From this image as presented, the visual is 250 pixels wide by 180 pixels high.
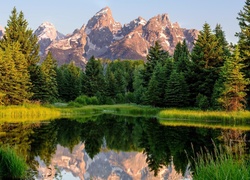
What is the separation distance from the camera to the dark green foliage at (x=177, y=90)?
45219 millimetres

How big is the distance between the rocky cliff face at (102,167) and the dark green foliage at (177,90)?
2908 centimetres

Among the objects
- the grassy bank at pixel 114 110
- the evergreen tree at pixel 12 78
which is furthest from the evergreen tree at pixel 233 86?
the evergreen tree at pixel 12 78

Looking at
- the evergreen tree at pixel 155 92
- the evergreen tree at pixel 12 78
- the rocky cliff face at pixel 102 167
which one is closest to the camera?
the rocky cliff face at pixel 102 167

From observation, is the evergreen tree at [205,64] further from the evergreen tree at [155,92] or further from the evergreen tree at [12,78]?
the evergreen tree at [12,78]

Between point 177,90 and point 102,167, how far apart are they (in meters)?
32.4

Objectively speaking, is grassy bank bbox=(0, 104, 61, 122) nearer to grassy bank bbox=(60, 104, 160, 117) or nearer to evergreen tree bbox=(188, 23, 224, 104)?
grassy bank bbox=(60, 104, 160, 117)

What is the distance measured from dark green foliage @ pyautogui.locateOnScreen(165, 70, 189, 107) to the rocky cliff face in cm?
2908

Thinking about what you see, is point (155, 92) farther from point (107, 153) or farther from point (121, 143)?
point (107, 153)

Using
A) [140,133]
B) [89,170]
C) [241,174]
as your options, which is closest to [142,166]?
[89,170]

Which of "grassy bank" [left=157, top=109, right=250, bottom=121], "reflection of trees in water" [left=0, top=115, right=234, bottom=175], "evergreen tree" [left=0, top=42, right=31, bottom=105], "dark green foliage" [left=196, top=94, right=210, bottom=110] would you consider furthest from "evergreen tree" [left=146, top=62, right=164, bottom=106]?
"reflection of trees in water" [left=0, top=115, right=234, bottom=175]

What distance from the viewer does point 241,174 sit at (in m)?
6.02

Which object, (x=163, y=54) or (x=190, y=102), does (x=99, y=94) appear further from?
(x=190, y=102)

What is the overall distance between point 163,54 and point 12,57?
90.6 ft

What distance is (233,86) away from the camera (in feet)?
117
